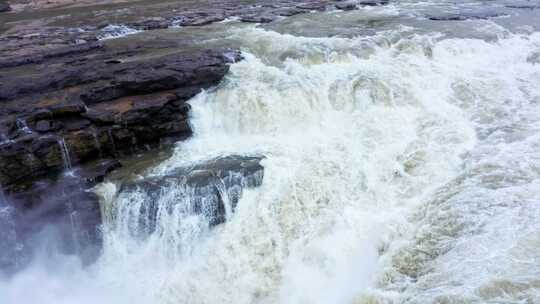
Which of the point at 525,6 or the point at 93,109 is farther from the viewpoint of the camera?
the point at 525,6

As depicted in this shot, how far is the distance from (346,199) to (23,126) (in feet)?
22.3

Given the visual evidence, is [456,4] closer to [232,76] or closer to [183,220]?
[232,76]

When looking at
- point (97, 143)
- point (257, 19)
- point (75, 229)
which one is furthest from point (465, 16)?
point (75, 229)

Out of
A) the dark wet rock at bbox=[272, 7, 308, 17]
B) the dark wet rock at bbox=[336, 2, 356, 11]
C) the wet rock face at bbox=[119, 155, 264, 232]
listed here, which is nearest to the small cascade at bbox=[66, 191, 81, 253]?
the wet rock face at bbox=[119, 155, 264, 232]

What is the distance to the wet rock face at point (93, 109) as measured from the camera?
8438 millimetres

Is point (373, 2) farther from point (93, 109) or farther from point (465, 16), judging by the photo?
point (93, 109)

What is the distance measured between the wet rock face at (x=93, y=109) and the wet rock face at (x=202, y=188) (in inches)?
59.0

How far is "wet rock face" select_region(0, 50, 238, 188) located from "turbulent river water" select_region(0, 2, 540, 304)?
67 centimetres

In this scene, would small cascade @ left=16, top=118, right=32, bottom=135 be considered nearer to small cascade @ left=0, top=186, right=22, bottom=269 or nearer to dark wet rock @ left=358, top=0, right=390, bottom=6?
small cascade @ left=0, top=186, right=22, bottom=269

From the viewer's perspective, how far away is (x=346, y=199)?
8.92m

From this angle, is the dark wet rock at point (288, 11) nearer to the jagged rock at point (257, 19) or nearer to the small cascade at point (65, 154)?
the jagged rock at point (257, 19)

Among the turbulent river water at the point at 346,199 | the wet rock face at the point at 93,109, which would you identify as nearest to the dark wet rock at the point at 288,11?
the turbulent river water at the point at 346,199

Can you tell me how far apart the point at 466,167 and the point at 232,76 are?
6227 mm

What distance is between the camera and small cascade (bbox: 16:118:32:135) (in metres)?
8.67
